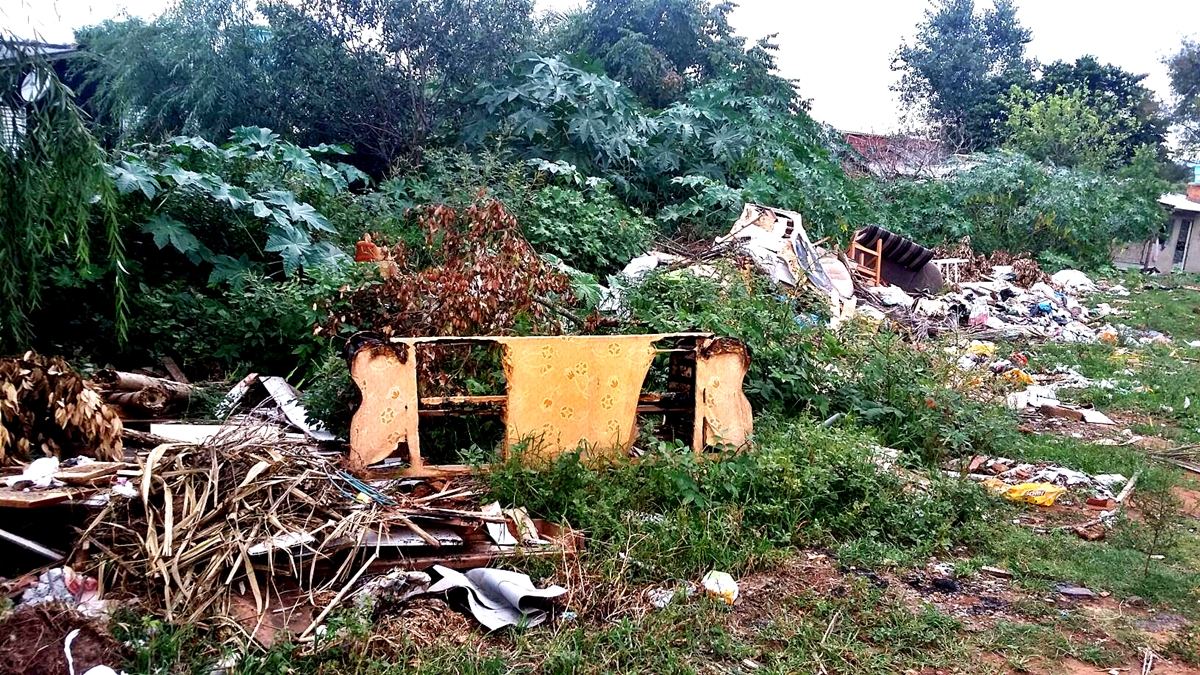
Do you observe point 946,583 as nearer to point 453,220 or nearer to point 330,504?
point 330,504

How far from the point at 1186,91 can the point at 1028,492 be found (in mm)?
32253

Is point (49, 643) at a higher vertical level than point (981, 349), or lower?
lower

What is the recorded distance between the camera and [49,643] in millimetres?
2670

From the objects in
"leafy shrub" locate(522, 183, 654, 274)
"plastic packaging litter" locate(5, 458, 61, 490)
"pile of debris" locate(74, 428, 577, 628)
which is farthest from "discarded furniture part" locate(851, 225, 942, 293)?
"plastic packaging litter" locate(5, 458, 61, 490)

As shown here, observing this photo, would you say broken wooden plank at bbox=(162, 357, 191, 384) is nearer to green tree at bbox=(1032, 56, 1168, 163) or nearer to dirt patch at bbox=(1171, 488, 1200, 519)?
dirt patch at bbox=(1171, 488, 1200, 519)

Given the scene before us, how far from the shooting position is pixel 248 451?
3643 mm

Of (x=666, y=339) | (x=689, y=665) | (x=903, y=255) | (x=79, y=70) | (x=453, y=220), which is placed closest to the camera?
(x=689, y=665)

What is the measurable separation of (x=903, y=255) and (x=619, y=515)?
9707mm

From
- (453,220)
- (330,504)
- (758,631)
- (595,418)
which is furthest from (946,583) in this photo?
(453,220)

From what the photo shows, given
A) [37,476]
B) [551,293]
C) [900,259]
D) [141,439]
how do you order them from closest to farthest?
[37,476] < [141,439] < [551,293] < [900,259]

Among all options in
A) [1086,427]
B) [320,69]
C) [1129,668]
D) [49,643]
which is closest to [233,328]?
[49,643]

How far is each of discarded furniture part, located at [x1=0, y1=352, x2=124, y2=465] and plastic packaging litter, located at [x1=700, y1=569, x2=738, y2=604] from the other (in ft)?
8.51

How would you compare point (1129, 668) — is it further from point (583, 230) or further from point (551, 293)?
point (583, 230)

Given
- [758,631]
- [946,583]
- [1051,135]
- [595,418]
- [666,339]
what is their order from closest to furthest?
[758,631] → [946,583] → [595,418] → [666,339] → [1051,135]
